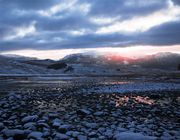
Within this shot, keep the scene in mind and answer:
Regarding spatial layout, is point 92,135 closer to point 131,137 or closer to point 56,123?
point 131,137

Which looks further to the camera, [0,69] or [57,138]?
[0,69]

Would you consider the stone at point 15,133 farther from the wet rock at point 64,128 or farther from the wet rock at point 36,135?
the wet rock at point 64,128

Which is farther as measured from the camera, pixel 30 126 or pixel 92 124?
pixel 92 124

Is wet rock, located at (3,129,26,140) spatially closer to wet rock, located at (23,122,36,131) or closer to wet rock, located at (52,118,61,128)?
wet rock, located at (23,122,36,131)

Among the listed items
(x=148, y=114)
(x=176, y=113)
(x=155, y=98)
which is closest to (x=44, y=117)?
(x=148, y=114)

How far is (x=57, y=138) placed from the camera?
11500 millimetres

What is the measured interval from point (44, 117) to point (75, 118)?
150 cm

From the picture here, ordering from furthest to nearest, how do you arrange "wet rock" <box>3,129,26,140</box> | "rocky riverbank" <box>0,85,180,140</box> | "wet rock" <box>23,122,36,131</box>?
"wet rock" <box>23,122,36,131</box>
"rocky riverbank" <box>0,85,180,140</box>
"wet rock" <box>3,129,26,140</box>

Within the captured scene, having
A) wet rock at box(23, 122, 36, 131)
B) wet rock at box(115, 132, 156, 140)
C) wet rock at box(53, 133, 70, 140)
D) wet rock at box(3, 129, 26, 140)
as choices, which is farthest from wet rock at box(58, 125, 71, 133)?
wet rock at box(115, 132, 156, 140)

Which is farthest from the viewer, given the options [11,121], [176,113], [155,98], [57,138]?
[155,98]

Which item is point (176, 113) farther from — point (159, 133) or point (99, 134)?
point (99, 134)

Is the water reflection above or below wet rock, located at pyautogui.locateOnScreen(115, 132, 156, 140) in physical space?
below

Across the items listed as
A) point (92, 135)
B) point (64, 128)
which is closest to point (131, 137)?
point (92, 135)

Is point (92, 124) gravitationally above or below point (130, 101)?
above
